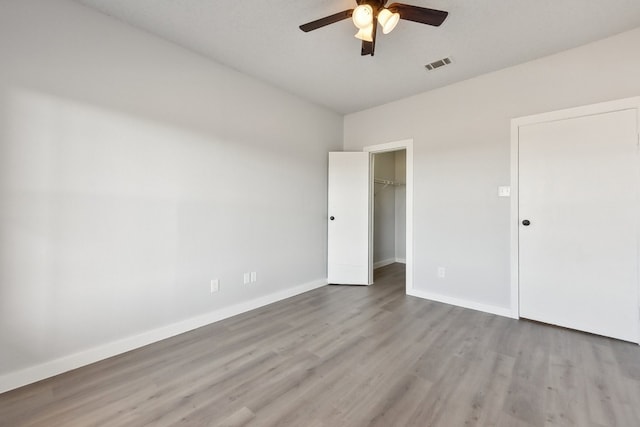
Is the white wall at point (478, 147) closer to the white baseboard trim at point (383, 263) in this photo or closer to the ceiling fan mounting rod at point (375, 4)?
the white baseboard trim at point (383, 263)

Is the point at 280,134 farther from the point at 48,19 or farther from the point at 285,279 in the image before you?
the point at 48,19

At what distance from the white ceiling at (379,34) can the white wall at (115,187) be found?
0.89ft

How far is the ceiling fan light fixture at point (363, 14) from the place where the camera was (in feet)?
5.65

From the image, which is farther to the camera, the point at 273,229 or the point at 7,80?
the point at 273,229

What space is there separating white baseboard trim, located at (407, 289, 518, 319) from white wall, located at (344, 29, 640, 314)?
0.01 metres

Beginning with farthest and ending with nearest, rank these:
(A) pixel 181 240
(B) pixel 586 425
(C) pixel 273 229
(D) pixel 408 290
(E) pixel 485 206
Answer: (D) pixel 408 290 → (C) pixel 273 229 → (E) pixel 485 206 → (A) pixel 181 240 → (B) pixel 586 425

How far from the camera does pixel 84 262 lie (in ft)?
6.59

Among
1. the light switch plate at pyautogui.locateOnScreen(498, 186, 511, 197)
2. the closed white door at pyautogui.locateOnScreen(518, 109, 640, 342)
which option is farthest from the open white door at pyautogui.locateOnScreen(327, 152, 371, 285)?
→ the closed white door at pyautogui.locateOnScreen(518, 109, 640, 342)

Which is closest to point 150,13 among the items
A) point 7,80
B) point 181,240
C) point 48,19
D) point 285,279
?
point 48,19

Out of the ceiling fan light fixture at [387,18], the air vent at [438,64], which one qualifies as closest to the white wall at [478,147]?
the air vent at [438,64]

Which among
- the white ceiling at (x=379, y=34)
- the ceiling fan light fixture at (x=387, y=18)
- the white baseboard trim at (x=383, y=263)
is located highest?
the white ceiling at (x=379, y=34)

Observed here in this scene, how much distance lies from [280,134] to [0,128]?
232cm

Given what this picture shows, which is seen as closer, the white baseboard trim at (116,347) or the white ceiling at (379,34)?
the white baseboard trim at (116,347)

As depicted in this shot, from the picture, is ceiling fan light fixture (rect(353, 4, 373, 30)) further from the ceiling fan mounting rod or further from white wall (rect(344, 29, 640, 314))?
white wall (rect(344, 29, 640, 314))
